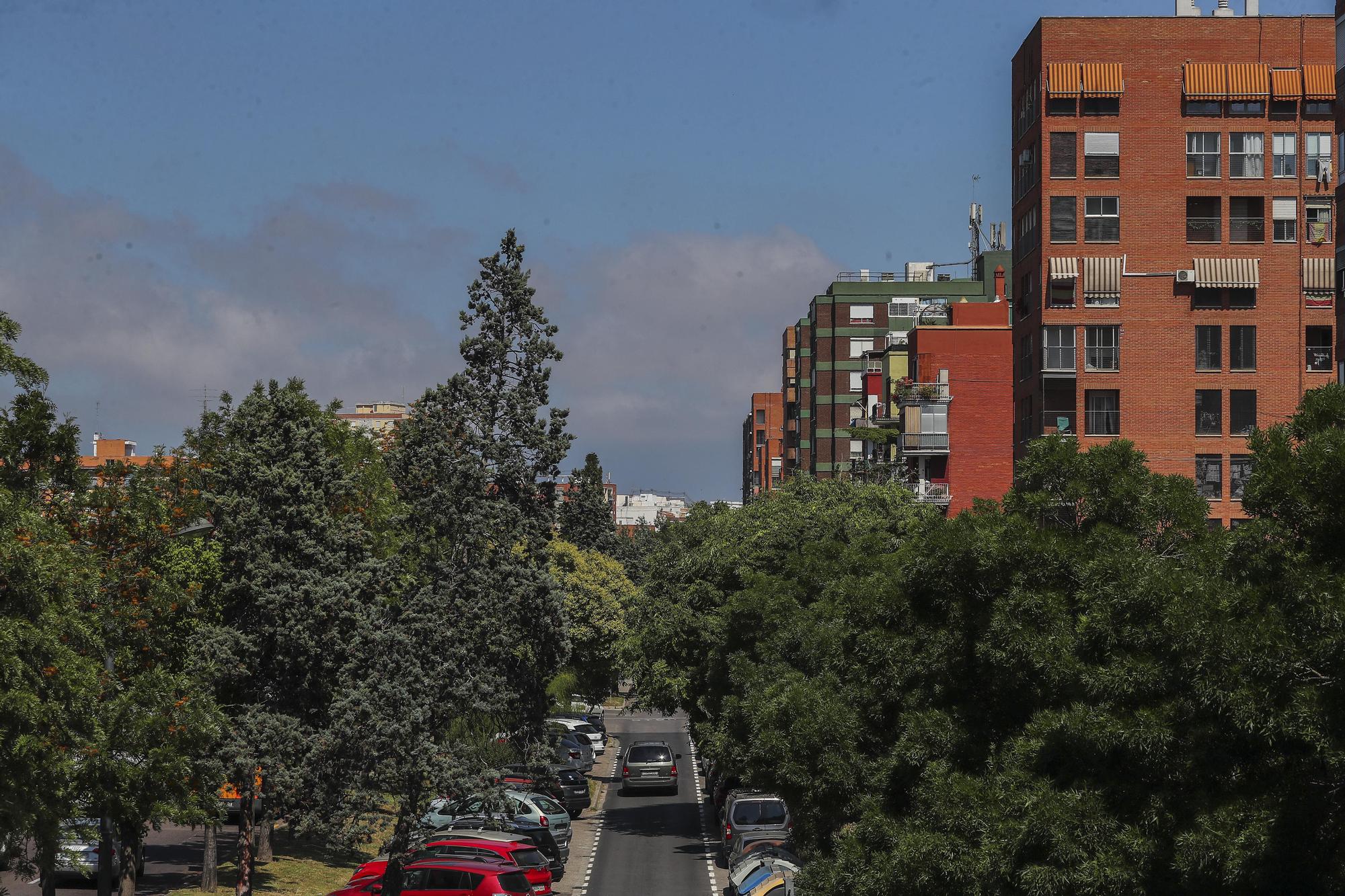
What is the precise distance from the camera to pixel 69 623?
2303 cm

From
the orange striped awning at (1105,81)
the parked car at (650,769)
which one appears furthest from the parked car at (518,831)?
the orange striped awning at (1105,81)

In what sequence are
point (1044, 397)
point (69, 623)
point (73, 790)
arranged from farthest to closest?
point (1044, 397), point (73, 790), point (69, 623)

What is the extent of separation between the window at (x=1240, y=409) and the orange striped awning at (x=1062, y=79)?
40.5 ft

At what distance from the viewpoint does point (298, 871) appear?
140ft

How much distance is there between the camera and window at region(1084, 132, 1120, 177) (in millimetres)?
55844

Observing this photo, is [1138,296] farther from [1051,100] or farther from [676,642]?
[676,642]

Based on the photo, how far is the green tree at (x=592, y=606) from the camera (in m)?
83.8

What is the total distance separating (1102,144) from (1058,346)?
7.55 m

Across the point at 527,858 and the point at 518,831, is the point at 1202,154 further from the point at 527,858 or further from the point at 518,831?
the point at 527,858

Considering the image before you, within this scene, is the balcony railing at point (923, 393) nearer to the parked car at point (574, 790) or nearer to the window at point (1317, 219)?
the window at point (1317, 219)

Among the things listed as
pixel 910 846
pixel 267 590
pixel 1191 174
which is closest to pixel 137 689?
pixel 267 590

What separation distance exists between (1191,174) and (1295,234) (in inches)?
166

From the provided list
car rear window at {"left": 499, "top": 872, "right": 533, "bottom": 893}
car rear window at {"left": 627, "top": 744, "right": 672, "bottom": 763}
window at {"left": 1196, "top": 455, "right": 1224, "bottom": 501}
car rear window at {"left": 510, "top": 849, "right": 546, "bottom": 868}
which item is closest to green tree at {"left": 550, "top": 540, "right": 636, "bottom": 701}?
car rear window at {"left": 627, "top": 744, "right": 672, "bottom": 763}

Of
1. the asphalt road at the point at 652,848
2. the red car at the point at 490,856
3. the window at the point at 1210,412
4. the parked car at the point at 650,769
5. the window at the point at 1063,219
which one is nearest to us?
the red car at the point at 490,856
